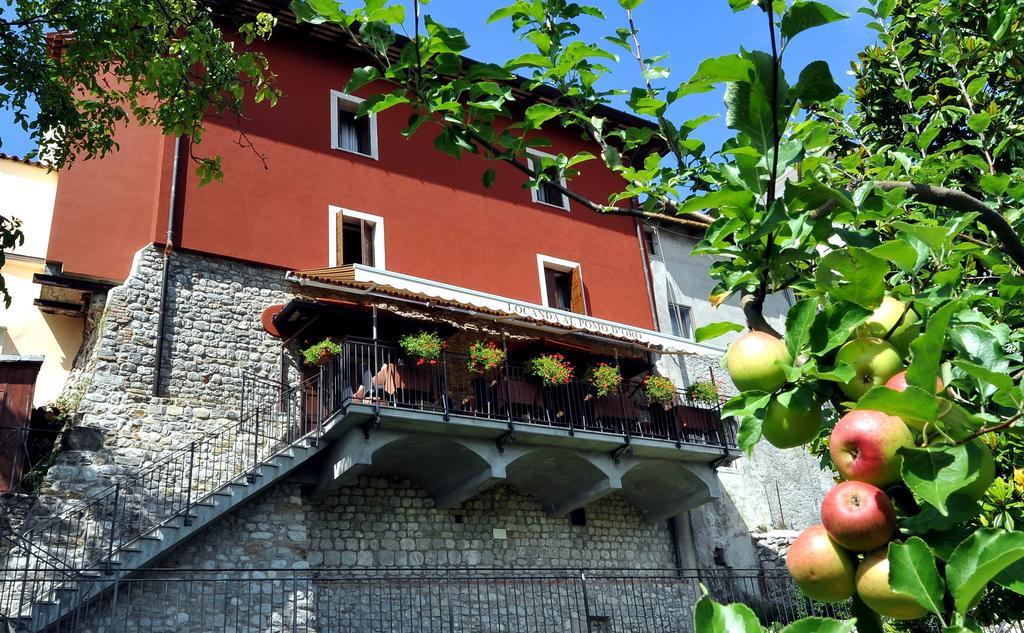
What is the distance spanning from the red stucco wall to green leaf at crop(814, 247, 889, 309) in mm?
13491

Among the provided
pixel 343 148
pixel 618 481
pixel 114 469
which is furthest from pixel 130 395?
pixel 618 481

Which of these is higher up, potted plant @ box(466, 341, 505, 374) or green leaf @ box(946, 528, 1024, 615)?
potted plant @ box(466, 341, 505, 374)

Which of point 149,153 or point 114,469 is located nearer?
point 114,469

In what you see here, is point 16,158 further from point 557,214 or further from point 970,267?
point 970,267

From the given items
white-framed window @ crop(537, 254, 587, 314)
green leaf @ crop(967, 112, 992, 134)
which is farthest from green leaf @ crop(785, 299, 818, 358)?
white-framed window @ crop(537, 254, 587, 314)

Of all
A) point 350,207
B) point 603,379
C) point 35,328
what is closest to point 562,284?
point 603,379

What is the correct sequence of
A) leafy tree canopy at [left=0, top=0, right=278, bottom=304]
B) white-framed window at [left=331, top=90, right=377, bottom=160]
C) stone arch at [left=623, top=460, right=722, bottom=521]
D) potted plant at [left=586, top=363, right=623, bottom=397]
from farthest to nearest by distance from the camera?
1. white-framed window at [left=331, top=90, right=377, bottom=160]
2. stone arch at [left=623, top=460, right=722, bottom=521]
3. potted plant at [left=586, top=363, right=623, bottom=397]
4. leafy tree canopy at [left=0, top=0, right=278, bottom=304]

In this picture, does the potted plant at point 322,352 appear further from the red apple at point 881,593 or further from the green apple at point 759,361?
the red apple at point 881,593

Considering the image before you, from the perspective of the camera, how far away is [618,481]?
1457cm

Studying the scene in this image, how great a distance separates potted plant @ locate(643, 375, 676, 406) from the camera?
1553 centimetres

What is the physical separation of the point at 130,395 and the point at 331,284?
3.31 m

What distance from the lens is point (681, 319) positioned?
2066 cm

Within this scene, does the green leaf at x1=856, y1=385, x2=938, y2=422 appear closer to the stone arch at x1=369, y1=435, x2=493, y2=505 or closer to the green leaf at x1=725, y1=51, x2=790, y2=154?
the green leaf at x1=725, y1=51, x2=790, y2=154

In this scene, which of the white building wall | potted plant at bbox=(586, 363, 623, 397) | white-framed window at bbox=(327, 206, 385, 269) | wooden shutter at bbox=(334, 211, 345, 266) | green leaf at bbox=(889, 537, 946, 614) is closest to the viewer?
green leaf at bbox=(889, 537, 946, 614)
